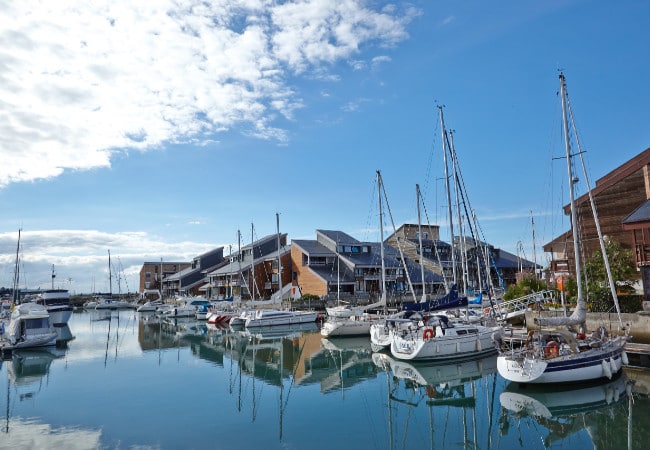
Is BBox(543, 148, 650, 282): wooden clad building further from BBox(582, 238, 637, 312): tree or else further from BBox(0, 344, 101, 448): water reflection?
BBox(0, 344, 101, 448): water reflection

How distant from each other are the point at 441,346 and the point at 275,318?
28.5m

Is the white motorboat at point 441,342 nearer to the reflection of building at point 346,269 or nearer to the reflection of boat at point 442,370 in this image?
the reflection of boat at point 442,370

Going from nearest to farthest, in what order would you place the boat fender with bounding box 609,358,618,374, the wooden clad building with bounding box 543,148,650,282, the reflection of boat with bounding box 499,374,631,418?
the reflection of boat with bounding box 499,374,631,418
the boat fender with bounding box 609,358,618,374
the wooden clad building with bounding box 543,148,650,282

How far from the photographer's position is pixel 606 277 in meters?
32.3

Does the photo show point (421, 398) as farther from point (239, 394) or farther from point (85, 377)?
point (85, 377)

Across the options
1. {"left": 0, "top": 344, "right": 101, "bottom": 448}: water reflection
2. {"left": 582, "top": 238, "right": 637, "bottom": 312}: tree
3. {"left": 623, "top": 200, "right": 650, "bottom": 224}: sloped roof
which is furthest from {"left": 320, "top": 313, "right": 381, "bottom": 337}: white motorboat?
{"left": 0, "top": 344, "right": 101, "bottom": 448}: water reflection

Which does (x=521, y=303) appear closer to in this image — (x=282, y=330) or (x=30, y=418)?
(x=282, y=330)

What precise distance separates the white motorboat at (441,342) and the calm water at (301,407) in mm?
781

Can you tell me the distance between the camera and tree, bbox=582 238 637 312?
30.8m

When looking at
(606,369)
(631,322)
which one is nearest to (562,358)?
(606,369)

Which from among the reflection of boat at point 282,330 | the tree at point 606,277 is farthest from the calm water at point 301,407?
the reflection of boat at point 282,330

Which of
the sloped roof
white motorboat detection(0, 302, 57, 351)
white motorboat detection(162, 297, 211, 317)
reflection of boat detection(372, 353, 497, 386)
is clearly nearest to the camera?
reflection of boat detection(372, 353, 497, 386)

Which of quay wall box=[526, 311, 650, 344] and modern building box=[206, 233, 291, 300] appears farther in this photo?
modern building box=[206, 233, 291, 300]

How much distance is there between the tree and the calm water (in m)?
8.77
